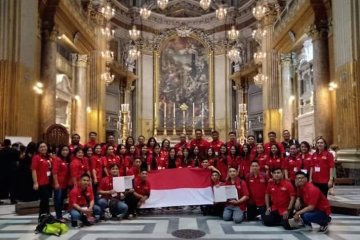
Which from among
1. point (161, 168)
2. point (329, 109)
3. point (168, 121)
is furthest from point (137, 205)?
point (168, 121)

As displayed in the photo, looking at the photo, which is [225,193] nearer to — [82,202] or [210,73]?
[82,202]

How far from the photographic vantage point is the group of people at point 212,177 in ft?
22.6

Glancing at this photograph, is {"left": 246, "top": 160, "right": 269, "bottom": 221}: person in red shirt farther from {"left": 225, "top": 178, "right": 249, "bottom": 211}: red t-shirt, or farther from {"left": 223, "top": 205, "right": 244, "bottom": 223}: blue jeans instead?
{"left": 223, "top": 205, "right": 244, "bottom": 223}: blue jeans

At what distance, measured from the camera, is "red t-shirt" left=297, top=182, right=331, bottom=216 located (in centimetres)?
643

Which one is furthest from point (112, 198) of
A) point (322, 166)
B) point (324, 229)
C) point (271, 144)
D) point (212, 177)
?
point (322, 166)

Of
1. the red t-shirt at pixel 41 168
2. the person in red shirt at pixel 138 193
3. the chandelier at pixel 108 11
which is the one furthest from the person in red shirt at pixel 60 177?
the chandelier at pixel 108 11

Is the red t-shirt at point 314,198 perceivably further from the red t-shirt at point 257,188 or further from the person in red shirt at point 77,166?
the person in red shirt at point 77,166

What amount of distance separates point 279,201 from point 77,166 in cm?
410

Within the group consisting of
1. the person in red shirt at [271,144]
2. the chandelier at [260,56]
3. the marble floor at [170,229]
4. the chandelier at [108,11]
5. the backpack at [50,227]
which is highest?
the chandelier at [108,11]

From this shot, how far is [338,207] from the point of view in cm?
814

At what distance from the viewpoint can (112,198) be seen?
8.12 metres

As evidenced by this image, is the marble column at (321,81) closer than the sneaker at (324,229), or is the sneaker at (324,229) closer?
the sneaker at (324,229)

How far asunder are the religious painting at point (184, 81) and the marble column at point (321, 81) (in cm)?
1494

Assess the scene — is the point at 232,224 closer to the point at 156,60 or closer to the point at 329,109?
the point at 329,109
